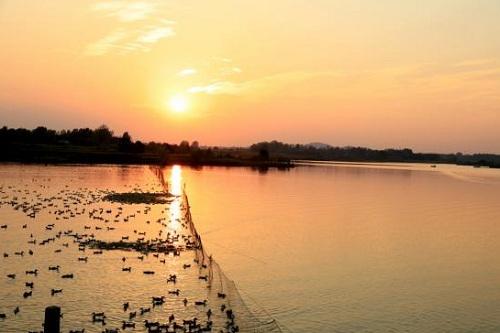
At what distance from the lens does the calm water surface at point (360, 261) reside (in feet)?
86.4

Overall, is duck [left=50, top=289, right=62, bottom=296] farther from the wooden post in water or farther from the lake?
the wooden post in water

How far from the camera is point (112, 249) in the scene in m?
36.7

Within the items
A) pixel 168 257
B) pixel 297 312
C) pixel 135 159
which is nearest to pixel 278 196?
pixel 168 257

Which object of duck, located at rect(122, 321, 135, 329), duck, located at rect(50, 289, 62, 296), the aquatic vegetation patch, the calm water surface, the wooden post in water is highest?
the wooden post in water

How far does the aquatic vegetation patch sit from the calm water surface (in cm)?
449

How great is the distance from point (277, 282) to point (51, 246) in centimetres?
1643

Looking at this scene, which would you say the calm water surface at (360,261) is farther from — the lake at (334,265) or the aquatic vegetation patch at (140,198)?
the aquatic vegetation patch at (140,198)

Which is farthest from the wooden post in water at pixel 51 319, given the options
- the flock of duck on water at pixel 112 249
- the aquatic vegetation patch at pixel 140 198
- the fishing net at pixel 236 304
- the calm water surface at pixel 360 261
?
the aquatic vegetation patch at pixel 140 198

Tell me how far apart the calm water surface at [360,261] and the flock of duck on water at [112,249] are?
2.69m

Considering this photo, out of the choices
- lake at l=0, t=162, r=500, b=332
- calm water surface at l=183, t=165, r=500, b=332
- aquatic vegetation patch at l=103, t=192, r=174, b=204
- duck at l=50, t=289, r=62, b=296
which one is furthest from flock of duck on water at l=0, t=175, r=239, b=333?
calm water surface at l=183, t=165, r=500, b=332

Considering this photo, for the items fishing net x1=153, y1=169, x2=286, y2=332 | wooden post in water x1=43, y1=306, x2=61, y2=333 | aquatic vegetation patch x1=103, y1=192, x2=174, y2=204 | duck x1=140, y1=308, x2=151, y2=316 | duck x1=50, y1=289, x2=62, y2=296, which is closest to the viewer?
wooden post in water x1=43, y1=306, x2=61, y2=333

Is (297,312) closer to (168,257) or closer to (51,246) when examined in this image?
(168,257)

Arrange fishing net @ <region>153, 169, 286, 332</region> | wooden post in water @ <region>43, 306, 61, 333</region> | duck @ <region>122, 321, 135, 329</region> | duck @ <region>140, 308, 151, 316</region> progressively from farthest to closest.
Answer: duck @ <region>140, 308, 151, 316</region>, fishing net @ <region>153, 169, 286, 332</region>, duck @ <region>122, 321, 135, 329</region>, wooden post in water @ <region>43, 306, 61, 333</region>

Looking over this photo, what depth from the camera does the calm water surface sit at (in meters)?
26.3
